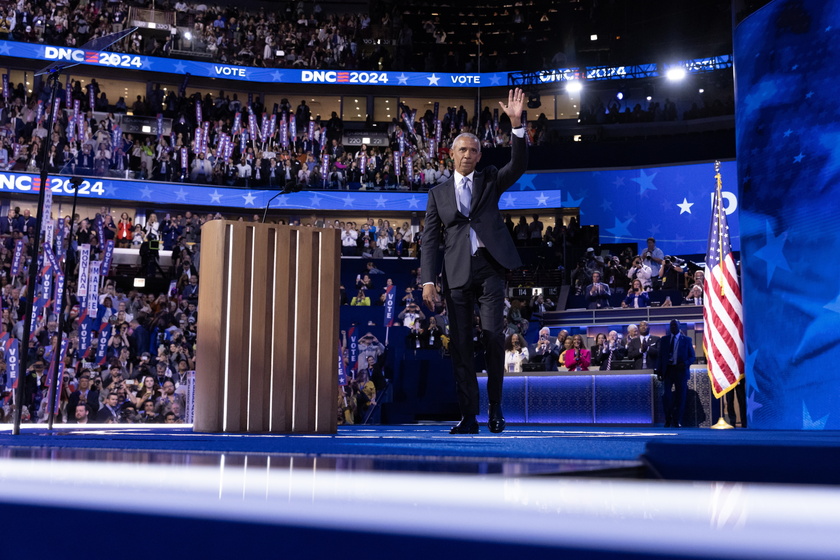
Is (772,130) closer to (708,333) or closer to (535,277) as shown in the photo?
(708,333)

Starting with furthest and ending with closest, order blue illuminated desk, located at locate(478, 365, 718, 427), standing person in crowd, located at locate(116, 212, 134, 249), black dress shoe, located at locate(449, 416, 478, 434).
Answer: standing person in crowd, located at locate(116, 212, 134, 249), blue illuminated desk, located at locate(478, 365, 718, 427), black dress shoe, located at locate(449, 416, 478, 434)

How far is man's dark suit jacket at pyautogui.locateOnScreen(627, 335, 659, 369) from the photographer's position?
11.0m

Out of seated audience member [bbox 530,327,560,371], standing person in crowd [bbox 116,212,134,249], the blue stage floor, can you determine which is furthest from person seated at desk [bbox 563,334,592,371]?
standing person in crowd [bbox 116,212,134,249]

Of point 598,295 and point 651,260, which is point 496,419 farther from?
point 651,260

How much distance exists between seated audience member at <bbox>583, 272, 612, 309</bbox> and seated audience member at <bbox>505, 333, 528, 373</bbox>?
3966 millimetres

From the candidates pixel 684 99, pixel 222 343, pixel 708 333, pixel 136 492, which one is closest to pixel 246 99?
pixel 684 99

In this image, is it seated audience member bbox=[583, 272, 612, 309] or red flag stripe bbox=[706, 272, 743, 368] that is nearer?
red flag stripe bbox=[706, 272, 743, 368]

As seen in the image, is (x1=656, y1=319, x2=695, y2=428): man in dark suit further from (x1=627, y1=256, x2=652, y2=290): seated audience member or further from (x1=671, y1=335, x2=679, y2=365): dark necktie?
(x1=627, y1=256, x2=652, y2=290): seated audience member

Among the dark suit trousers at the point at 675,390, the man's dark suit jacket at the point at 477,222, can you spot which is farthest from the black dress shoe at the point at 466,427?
the dark suit trousers at the point at 675,390

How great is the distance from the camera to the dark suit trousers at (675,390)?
33.1 feet

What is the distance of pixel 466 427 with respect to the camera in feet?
12.4

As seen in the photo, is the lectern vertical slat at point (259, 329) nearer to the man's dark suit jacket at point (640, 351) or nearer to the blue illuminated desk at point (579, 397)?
the blue illuminated desk at point (579, 397)

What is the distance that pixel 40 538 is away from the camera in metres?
0.90

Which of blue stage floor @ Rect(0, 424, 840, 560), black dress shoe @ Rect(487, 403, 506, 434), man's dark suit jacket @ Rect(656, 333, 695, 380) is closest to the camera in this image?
blue stage floor @ Rect(0, 424, 840, 560)
